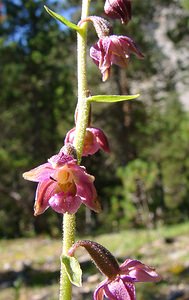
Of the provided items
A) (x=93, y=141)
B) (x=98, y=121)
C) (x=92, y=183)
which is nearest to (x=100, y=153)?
(x=98, y=121)

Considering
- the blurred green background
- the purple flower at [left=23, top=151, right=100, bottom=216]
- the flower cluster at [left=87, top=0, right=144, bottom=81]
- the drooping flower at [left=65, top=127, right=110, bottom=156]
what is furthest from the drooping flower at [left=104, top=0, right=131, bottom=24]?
A: the blurred green background

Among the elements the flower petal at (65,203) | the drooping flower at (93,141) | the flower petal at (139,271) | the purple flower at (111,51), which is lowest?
the flower petal at (139,271)

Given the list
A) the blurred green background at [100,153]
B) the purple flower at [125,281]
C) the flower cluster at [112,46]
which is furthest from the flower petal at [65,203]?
the blurred green background at [100,153]

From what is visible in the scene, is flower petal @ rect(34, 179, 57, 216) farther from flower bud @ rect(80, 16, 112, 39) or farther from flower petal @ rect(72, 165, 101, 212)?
flower bud @ rect(80, 16, 112, 39)

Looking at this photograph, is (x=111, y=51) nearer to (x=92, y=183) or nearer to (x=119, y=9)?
(x=119, y=9)

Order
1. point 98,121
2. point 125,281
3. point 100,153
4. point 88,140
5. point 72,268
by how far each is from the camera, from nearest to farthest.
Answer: point 72,268 → point 125,281 → point 88,140 → point 100,153 → point 98,121

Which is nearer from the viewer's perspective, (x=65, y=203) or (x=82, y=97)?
(x=65, y=203)

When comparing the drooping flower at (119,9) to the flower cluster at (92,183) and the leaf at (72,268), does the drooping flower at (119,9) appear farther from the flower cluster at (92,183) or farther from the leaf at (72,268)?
the leaf at (72,268)

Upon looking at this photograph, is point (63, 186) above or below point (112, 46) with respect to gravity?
below
